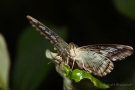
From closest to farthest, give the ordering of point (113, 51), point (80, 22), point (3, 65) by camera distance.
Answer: point (113, 51) < point (3, 65) < point (80, 22)

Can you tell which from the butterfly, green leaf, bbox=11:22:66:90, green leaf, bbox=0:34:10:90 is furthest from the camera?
green leaf, bbox=11:22:66:90

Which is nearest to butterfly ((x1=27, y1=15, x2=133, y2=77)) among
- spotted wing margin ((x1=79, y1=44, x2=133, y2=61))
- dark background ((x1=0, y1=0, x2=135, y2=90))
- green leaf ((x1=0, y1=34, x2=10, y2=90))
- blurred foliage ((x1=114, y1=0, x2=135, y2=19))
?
spotted wing margin ((x1=79, y1=44, x2=133, y2=61))

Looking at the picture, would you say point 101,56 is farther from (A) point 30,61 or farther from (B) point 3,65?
(A) point 30,61

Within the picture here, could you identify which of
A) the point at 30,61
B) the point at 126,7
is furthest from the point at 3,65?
the point at 126,7

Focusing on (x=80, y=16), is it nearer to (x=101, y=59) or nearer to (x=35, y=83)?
(x=35, y=83)

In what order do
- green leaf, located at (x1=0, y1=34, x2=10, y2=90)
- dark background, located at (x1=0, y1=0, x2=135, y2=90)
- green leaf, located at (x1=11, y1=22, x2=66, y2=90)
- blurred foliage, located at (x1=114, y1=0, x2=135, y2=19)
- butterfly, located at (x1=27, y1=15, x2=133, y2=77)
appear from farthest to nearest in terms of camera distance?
dark background, located at (x1=0, y1=0, x2=135, y2=90) → green leaf, located at (x1=11, y1=22, x2=66, y2=90) → blurred foliage, located at (x1=114, y1=0, x2=135, y2=19) → green leaf, located at (x1=0, y1=34, x2=10, y2=90) → butterfly, located at (x1=27, y1=15, x2=133, y2=77)

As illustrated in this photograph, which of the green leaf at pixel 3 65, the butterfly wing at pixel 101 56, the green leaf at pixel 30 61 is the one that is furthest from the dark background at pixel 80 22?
the butterfly wing at pixel 101 56

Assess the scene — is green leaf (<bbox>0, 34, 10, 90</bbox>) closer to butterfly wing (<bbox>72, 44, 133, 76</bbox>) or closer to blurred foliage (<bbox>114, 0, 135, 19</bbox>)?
butterfly wing (<bbox>72, 44, 133, 76</bbox>)
